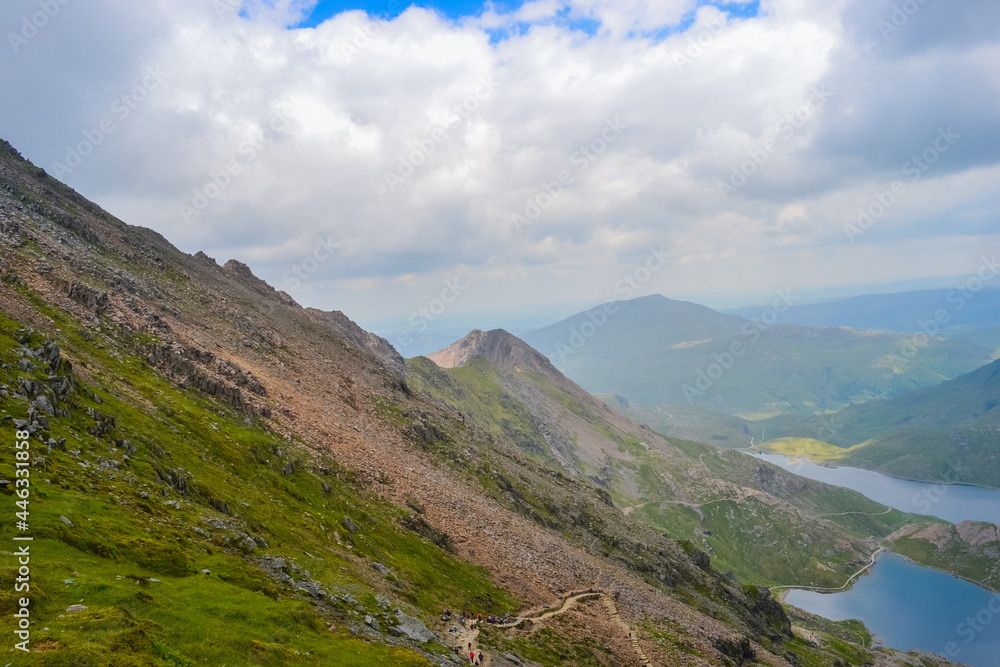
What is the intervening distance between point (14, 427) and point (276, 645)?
25.7 metres

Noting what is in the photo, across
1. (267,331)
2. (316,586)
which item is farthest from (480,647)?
(267,331)

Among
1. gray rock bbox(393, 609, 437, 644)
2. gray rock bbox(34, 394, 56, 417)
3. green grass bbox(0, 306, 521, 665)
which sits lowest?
gray rock bbox(393, 609, 437, 644)

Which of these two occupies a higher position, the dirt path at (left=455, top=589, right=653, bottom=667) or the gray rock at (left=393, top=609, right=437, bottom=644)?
the gray rock at (left=393, top=609, right=437, bottom=644)

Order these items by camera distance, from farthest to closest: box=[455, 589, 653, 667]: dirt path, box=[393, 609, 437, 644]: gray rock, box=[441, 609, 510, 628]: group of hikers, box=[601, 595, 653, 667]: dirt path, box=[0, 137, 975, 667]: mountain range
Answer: box=[601, 595, 653, 667]: dirt path, box=[441, 609, 510, 628]: group of hikers, box=[455, 589, 653, 667]: dirt path, box=[393, 609, 437, 644]: gray rock, box=[0, 137, 975, 667]: mountain range

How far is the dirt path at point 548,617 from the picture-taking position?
169 ft

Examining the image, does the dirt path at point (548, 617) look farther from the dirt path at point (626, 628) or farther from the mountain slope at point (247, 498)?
the mountain slope at point (247, 498)

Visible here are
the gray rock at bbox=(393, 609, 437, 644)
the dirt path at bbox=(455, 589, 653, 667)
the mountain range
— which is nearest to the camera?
the mountain range

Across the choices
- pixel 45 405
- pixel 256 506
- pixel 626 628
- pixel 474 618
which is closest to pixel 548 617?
pixel 474 618

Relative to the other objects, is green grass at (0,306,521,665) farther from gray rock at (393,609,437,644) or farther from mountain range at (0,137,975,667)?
gray rock at (393,609,437,644)

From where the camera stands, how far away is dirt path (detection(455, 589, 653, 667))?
169ft

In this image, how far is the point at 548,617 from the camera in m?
69.8

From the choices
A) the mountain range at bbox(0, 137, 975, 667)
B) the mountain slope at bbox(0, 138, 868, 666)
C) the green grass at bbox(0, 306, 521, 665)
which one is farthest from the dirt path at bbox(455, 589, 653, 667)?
the green grass at bbox(0, 306, 521, 665)

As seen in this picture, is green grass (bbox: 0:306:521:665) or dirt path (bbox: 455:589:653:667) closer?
green grass (bbox: 0:306:521:665)

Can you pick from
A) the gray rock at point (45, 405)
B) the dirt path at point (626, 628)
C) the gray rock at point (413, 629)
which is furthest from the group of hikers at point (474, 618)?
the gray rock at point (45, 405)
